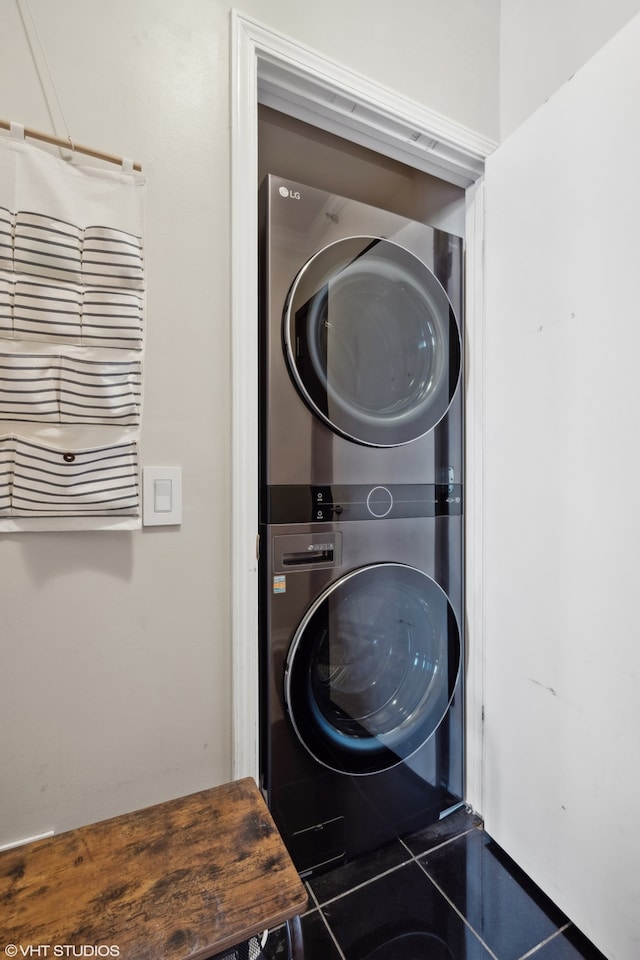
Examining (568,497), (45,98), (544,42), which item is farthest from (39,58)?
(568,497)

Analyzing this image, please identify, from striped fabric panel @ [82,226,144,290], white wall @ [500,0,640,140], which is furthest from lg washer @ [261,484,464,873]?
white wall @ [500,0,640,140]

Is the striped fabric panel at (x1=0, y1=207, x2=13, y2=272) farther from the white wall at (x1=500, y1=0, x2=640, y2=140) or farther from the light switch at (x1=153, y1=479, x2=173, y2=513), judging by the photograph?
the white wall at (x1=500, y1=0, x2=640, y2=140)

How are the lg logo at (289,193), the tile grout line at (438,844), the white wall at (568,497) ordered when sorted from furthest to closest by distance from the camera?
1. the tile grout line at (438,844)
2. the lg logo at (289,193)
3. the white wall at (568,497)

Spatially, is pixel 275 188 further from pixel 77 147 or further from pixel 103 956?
pixel 103 956

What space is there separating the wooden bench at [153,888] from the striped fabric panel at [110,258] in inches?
41.8

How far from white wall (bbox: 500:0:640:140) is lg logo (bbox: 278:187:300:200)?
0.84 metres

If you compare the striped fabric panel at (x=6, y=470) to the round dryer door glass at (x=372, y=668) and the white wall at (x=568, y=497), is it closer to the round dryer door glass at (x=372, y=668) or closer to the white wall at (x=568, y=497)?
the round dryer door glass at (x=372, y=668)

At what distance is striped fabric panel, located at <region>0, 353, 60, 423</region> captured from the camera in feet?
2.74

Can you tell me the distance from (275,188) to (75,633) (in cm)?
115

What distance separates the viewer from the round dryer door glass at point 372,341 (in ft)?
3.68

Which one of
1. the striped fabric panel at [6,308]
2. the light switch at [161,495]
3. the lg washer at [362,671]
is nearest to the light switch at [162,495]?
the light switch at [161,495]

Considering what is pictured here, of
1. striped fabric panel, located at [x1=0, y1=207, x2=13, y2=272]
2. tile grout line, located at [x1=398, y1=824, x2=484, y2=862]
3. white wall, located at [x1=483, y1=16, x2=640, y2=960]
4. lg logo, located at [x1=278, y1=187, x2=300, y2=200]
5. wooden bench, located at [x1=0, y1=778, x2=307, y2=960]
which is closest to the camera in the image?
wooden bench, located at [x1=0, y1=778, x2=307, y2=960]

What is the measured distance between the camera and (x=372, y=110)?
1.23 meters

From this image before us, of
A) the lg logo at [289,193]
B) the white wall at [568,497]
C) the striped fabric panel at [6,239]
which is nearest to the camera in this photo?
the striped fabric panel at [6,239]
